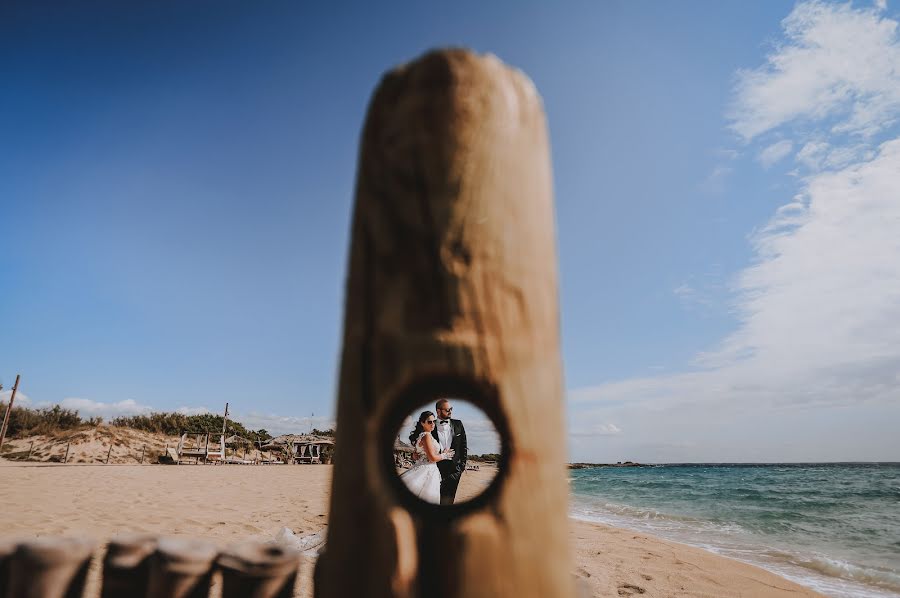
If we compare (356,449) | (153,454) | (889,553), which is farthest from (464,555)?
(153,454)

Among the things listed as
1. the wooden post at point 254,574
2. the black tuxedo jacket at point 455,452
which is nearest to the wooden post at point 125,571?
the wooden post at point 254,574

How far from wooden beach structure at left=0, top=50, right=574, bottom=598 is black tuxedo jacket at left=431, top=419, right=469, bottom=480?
4.30m

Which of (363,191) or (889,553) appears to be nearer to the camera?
(363,191)

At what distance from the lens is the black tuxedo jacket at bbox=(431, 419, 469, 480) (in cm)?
544

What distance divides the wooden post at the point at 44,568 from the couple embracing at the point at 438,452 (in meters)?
3.75

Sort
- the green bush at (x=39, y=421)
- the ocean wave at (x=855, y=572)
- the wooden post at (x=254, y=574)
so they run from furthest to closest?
the green bush at (x=39, y=421), the ocean wave at (x=855, y=572), the wooden post at (x=254, y=574)

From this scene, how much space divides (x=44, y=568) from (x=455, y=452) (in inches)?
178

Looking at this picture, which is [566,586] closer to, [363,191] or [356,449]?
[356,449]

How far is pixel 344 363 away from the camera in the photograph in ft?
3.91

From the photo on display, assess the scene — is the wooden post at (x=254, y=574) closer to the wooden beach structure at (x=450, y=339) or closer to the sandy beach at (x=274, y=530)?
the wooden beach structure at (x=450, y=339)

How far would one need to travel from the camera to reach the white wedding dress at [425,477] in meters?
4.88

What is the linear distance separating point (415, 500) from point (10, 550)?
1.36 meters

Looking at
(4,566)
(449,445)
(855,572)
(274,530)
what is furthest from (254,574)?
(855,572)

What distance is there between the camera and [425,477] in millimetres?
5043
